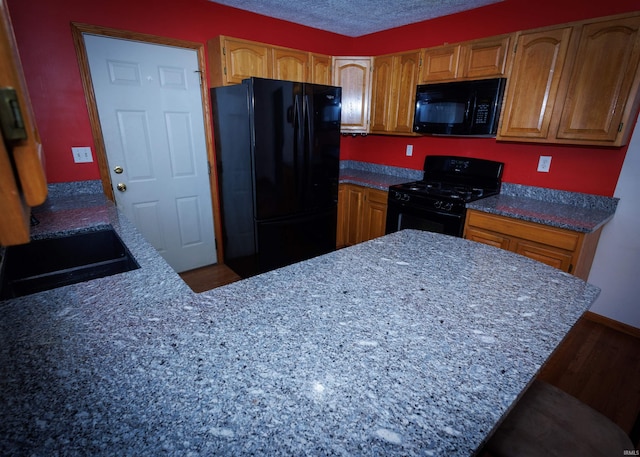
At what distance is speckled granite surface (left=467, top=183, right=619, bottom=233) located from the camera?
2154mm

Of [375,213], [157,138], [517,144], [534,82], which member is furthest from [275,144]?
[517,144]

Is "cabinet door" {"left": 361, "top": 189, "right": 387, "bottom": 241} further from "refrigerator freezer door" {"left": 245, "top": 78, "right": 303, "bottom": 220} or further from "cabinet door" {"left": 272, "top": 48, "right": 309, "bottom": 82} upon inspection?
"cabinet door" {"left": 272, "top": 48, "right": 309, "bottom": 82}

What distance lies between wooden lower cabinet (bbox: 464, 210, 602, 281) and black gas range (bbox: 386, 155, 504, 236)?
0.46 ft

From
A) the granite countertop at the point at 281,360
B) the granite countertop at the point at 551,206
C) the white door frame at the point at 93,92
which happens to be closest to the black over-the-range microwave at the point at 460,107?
the granite countertop at the point at 551,206

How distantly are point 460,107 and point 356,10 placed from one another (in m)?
1.33

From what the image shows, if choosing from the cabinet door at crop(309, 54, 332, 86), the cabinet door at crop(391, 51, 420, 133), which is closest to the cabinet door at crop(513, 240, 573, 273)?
the cabinet door at crop(391, 51, 420, 133)

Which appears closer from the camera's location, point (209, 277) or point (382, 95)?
point (209, 277)

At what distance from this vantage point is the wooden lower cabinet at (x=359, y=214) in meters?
3.33

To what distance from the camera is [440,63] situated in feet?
9.18

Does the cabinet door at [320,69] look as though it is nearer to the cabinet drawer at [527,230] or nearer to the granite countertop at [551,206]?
the granite countertop at [551,206]

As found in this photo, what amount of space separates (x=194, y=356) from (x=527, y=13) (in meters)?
3.34

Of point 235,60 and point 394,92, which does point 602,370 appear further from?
point 235,60

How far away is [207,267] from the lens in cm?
342

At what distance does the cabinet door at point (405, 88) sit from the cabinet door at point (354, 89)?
363 mm
